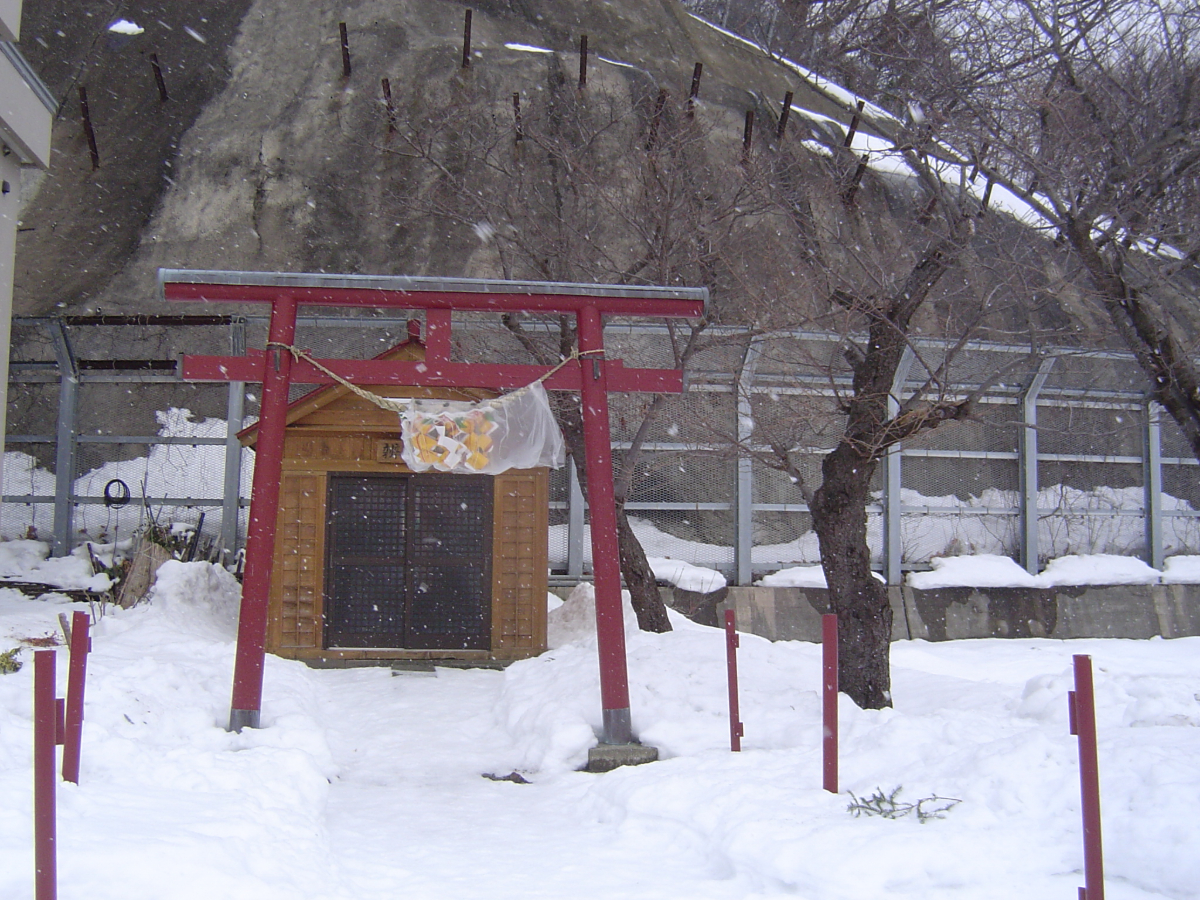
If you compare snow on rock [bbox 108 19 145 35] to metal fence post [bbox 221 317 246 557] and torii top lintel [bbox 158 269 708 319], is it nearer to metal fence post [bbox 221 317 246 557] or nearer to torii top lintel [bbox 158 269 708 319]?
metal fence post [bbox 221 317 246 557]

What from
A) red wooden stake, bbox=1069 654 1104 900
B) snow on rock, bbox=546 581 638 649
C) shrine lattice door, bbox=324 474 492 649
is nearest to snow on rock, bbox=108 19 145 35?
shrine lattice door, bbox=324 474 492 649

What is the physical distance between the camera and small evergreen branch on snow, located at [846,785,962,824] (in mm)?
4125

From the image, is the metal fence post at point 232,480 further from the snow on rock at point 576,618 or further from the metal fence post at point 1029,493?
the metal fence post at point 1029,493

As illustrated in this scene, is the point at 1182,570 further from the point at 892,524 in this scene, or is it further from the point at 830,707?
the point at 830,707

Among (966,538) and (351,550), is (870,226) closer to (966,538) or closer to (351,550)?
(966,538)

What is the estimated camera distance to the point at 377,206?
55.6 ft

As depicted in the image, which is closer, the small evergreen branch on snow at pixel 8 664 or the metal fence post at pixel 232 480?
the small evergreen branch on snow at pixel 8 664

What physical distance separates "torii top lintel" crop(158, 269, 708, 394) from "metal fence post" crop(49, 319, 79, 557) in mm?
5269

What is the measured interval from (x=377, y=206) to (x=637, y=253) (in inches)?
229

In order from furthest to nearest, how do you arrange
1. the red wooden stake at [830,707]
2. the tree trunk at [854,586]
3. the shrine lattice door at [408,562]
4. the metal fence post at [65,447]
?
the metal fence post at [65,447] < the shrine lattice door at [408,562] < the tree trunk at [854,586] < the red wooden stake at [830,707]

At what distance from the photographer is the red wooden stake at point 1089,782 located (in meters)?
3.11

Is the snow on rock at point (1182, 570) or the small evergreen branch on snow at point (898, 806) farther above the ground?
the snow on rock at point (1182, 570)

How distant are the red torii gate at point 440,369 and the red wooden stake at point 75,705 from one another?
185 cm

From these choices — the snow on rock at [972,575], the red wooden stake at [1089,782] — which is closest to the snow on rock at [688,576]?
the snow on rock at [972,575]
